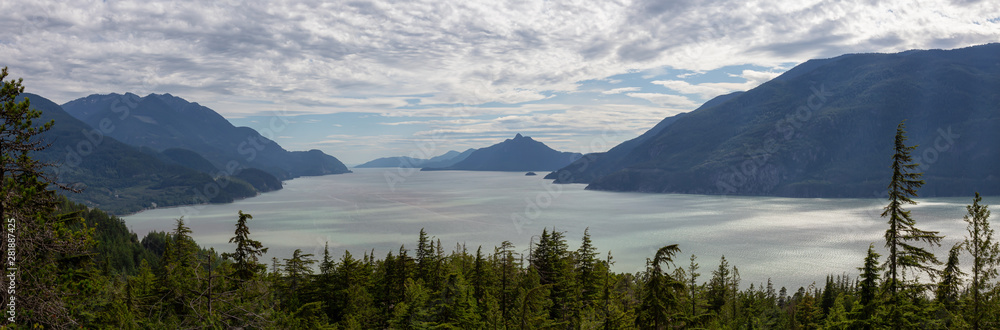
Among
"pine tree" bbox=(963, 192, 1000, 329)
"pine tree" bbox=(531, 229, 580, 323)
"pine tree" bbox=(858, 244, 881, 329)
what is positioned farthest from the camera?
"pine tree" bbox=(531, 229, 580, 323)

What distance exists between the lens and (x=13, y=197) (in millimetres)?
11531

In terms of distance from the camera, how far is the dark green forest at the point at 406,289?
1201 cm

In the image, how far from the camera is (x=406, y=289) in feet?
155

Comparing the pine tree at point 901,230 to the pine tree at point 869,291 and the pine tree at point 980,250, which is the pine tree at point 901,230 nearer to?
the pine tree at point 869,291

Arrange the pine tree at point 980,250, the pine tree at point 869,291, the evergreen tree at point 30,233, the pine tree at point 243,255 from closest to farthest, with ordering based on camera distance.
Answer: the evergreen tree at point 30,233 → the pine tree at point 980,250 → the pine tree at point 869,291 → the pine tree at point 243,255

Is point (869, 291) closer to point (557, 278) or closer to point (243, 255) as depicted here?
point (557, 278)

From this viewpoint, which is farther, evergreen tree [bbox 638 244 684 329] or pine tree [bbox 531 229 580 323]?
pine tree [bbox 531 229 580 323]

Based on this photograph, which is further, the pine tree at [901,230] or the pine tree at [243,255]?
the pine tree at [243,255]

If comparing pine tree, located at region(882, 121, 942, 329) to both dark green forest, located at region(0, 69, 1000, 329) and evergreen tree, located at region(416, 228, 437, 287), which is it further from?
evergreen tree, located at region(416, 228, 437, 287)

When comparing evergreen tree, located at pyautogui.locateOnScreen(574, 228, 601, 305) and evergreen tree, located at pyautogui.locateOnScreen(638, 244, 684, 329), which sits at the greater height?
evergreen tree, located at pyautogui.locateOnScreen(638, 244, 684, 329)

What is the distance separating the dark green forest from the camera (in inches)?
473

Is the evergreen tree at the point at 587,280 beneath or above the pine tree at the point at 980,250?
beneath

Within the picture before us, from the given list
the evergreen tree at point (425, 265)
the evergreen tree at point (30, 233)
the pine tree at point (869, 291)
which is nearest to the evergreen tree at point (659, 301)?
the pine tree at point (869, 291)

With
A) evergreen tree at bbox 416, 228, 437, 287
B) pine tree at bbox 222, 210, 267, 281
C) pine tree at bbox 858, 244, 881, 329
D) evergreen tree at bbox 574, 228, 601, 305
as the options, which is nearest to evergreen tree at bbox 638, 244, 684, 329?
pine tree at bbox 858, 244, 881, 329
